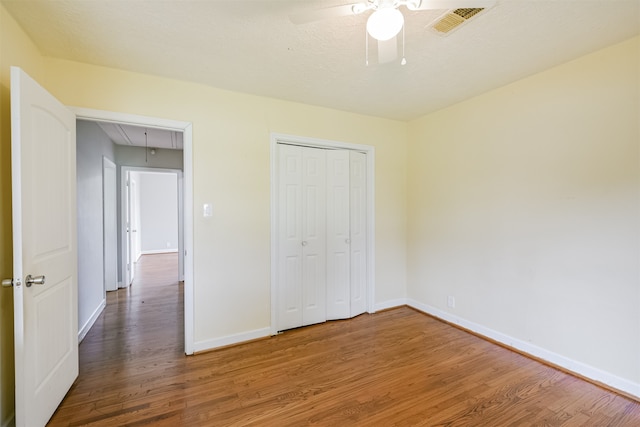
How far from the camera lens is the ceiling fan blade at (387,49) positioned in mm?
1533

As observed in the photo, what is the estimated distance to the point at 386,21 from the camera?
4.17ft

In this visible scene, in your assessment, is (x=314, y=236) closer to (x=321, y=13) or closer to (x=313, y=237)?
(x=313, y=237)

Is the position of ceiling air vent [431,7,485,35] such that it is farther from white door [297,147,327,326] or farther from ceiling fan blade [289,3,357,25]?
white door [297,147,327,326]

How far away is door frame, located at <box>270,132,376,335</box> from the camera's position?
2.96 meters

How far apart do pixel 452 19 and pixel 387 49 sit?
522 mm

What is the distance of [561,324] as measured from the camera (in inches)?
91.7

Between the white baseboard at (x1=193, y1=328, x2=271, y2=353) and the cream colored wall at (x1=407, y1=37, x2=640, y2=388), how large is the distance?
2125 mm

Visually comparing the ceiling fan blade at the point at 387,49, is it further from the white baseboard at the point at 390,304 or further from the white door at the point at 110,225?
the white door at the point at 110,225

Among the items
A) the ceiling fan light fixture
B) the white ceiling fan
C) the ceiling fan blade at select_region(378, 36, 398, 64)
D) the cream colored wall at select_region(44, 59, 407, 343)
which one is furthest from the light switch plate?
the ceiling fan light fixture

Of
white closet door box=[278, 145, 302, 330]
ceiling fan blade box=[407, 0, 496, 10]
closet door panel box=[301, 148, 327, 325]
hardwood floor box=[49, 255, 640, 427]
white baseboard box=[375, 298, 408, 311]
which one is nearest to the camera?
ceiling fan blade box=[407, 0, 496, 10]

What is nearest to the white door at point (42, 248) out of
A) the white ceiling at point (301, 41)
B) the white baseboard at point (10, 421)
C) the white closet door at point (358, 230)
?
the white baseboard at point (10, 421)

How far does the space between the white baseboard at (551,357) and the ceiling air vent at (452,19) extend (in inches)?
107

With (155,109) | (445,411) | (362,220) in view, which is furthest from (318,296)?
(155,109)

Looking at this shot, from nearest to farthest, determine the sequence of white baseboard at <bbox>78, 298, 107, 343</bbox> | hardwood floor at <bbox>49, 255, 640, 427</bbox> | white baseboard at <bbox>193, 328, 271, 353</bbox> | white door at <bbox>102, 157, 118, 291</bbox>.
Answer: hardwood floor at <bbox>49, 255, 640, 427</bbox> → white baseboard at <bbox>193, 328, 271, 353</bbox> → white baseboard at <bbox>78, 298, 107, 343</bbox> → white door at <bbox>102, 157, 118, 291</bbox>
